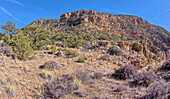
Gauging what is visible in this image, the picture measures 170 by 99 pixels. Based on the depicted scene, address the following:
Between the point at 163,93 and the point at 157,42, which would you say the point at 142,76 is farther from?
the point at 157,42

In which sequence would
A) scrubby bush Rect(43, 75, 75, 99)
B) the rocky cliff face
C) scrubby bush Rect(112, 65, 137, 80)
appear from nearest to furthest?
scrubby bush Rect(43, 75, 75, 99), scrubby bush Rect(112, 65, 137, 80), the rocky cliff face

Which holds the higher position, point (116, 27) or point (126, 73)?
point (116, 27)

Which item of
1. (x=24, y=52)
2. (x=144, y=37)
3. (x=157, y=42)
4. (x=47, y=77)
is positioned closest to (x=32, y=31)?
(x=24, y=52)

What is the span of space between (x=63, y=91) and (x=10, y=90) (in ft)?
5.61

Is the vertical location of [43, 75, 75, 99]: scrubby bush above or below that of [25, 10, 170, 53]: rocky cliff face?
below

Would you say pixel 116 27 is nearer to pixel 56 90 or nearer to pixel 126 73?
pixel 126 73

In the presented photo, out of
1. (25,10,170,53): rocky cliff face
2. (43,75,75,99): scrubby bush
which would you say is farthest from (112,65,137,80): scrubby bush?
(25,10,170,53): rocky cliff face

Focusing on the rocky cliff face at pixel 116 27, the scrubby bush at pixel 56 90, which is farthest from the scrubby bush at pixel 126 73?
the rocky cliff face at pixel 116 27

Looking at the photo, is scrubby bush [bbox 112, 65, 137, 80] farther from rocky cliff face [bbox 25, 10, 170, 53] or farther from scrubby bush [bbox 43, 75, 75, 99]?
rocky cliff face [bbox 25, 10, 170, 53]

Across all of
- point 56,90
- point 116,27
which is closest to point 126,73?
point 56,90

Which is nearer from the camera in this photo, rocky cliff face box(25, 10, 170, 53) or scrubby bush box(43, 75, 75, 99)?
scrubby bush box(43, 75, 75, 99)

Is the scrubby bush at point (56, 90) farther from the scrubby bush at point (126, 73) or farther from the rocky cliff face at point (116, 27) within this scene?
the rocky cliff face at point (116, 27)

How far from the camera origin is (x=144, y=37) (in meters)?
47.5

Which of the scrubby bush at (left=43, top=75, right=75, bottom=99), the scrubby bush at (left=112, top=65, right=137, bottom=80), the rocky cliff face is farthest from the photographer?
the rocky cliff face
